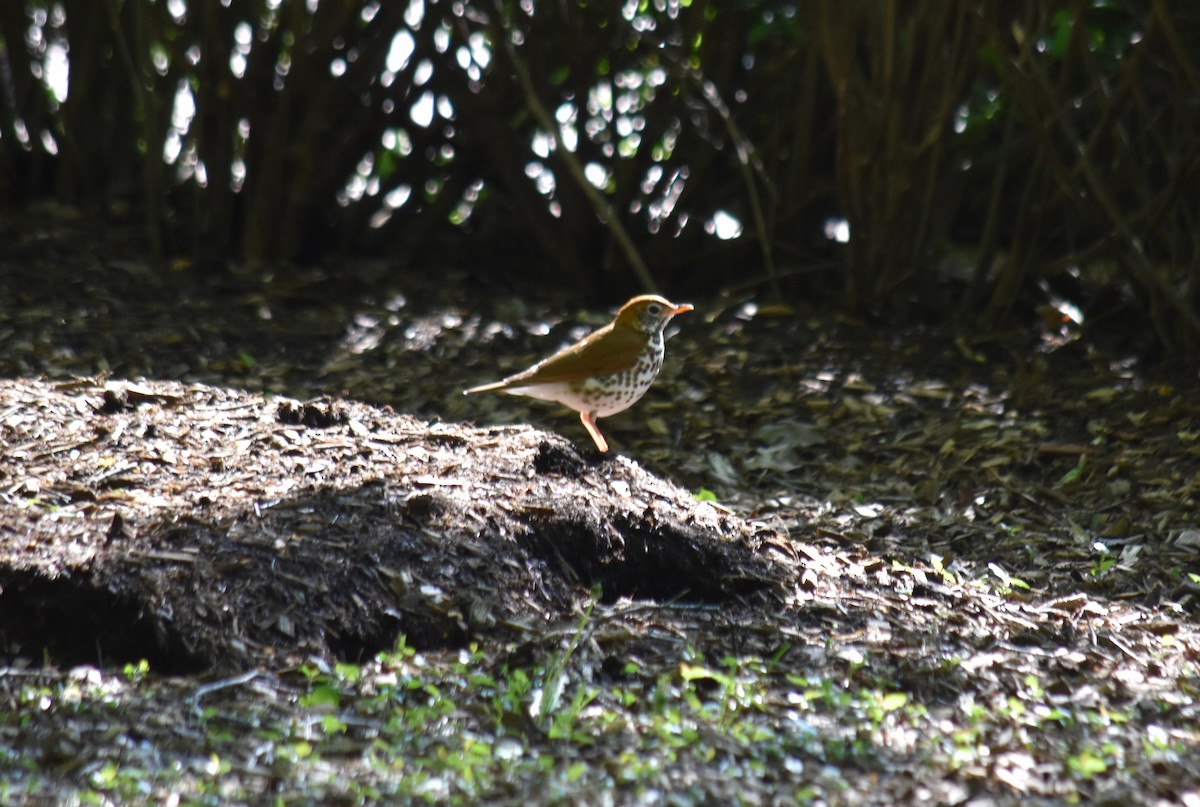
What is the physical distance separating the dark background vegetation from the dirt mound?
2.59 meters

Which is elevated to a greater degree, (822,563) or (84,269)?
(84,269)

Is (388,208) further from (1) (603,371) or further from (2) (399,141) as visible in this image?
(1) (603,371)

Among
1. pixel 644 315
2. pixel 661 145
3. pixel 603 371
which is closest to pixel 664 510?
pixel 603 371

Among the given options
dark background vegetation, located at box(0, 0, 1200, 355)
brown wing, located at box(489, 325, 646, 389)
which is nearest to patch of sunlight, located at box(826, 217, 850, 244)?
dark background vegetation, located at box(0, 0, 1200, 355)

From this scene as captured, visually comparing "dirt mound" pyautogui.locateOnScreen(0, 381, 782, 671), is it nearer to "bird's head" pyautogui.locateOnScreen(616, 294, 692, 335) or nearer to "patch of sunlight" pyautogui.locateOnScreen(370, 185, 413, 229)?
"bird's head" pyautogui.locateOnScreen(616, 294, 692, 335)

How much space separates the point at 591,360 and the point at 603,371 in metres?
0.05

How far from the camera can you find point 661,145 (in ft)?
24.1

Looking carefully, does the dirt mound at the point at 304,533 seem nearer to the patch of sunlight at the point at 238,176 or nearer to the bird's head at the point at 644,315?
the bird's head at the point at 644,315

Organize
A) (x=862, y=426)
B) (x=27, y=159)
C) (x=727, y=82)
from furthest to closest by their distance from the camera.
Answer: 1. (x=27, y=159)
2. (x=727, y=82)
3. (x=862, y=426)

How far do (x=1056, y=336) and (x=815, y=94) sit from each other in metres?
1.58

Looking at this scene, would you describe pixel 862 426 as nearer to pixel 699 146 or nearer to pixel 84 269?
pixel 699 146

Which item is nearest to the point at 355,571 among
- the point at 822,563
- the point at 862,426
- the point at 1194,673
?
the point at 822,563

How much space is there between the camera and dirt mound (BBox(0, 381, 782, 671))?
11.3 ft

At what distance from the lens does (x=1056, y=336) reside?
21.9 feet
